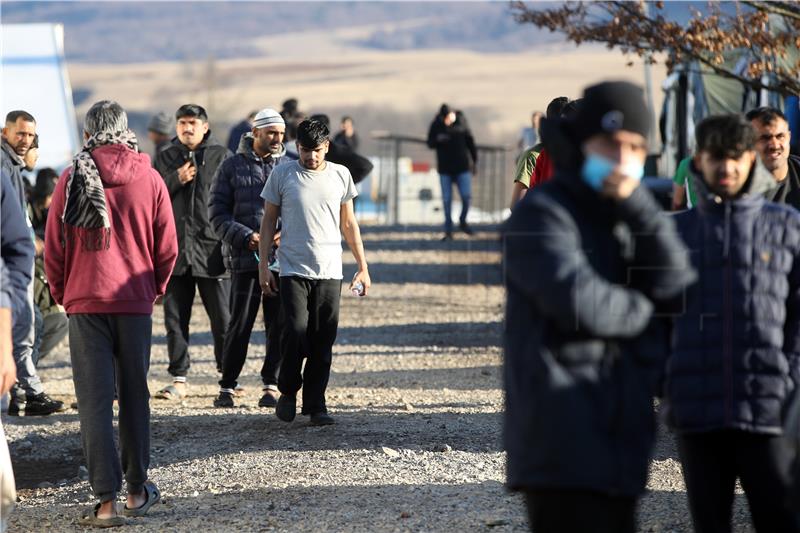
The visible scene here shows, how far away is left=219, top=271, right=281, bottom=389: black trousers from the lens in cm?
923

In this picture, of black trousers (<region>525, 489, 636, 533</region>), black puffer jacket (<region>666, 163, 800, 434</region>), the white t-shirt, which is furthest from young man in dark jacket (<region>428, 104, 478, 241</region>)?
black trousers (<region>525, 489, 636, 533</region>)

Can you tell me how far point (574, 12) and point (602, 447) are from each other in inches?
407

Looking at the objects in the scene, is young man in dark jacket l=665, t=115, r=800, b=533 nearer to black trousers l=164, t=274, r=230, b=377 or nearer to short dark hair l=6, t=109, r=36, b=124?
short dark hair l=6, t=109, r=36, b=124

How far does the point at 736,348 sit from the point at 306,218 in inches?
165

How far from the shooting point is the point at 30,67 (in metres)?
23.6

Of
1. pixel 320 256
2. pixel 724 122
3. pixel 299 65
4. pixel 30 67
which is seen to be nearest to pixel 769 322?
pixel 724 122

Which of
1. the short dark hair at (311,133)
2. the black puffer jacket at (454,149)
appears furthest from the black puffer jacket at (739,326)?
the black puffer jacket at (454,149)

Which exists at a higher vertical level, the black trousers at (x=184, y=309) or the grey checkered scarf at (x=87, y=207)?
the grey checkered scarf at (x=87, y=207)

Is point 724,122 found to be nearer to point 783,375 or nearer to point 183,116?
point 783,375

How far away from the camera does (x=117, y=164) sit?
641 centimetres

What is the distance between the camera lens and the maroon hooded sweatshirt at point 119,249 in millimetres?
6336

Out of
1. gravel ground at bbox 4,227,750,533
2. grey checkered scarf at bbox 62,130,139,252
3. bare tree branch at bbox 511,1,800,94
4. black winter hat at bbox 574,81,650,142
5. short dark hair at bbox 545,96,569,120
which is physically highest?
bare tree branch at bbox 511,1,800,94

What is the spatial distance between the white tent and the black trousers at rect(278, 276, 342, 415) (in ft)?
50.4

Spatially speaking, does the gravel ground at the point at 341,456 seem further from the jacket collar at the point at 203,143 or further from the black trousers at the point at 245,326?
the jacket collar at the point at 203,143
